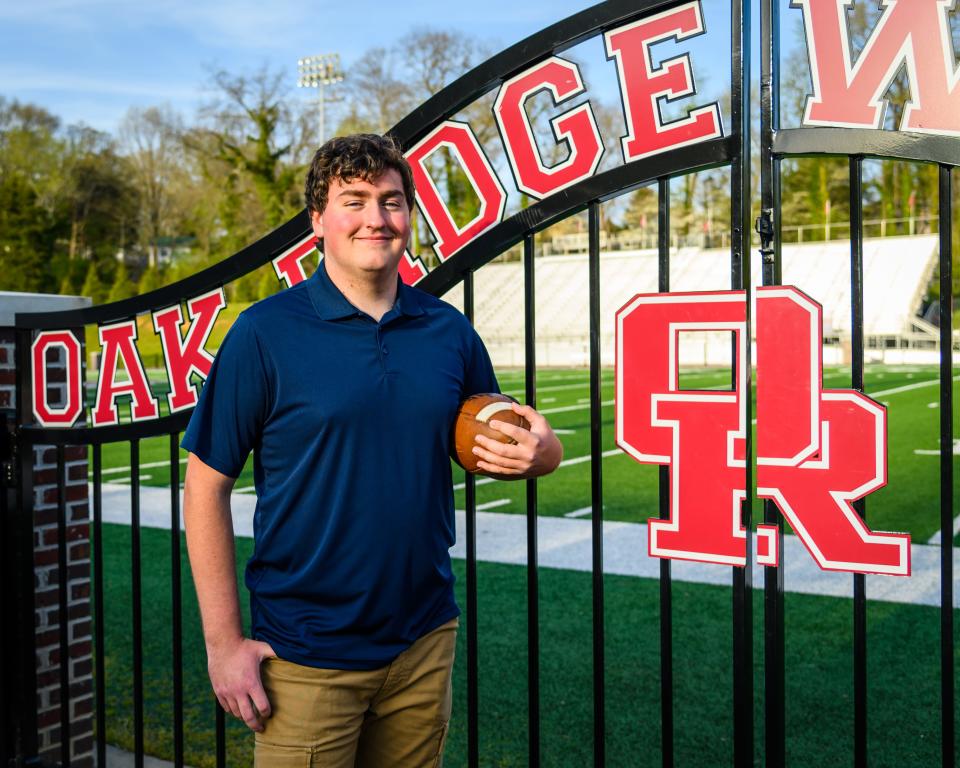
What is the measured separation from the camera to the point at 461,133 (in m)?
2.87

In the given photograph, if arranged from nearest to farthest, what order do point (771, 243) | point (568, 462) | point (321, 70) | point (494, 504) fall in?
point (771, 243) < point (494, 504) < point (568, 462) < point (321, 70)

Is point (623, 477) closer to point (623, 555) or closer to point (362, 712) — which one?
point (623, 555)

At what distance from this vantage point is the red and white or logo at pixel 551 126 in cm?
263

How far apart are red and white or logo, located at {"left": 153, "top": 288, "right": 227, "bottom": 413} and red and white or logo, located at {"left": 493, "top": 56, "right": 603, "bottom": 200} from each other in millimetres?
1158

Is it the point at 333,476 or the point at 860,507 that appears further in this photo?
the point at 860,507

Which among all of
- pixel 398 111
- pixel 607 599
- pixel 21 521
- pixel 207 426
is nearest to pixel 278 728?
pixel 207 426

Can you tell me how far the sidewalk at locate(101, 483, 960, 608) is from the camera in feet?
20.2

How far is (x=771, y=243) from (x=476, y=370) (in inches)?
32.5

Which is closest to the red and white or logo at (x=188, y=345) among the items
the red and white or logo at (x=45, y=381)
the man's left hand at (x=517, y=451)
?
the red and white or logo at (x=45, y=381)

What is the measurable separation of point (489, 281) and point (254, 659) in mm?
44451

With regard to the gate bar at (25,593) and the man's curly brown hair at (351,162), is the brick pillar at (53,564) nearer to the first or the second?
the gate bar at (25,593)

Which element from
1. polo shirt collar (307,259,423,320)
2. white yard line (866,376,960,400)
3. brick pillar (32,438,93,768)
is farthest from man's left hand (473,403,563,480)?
white yard line (866,376,960,400)

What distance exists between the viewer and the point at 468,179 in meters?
2.80

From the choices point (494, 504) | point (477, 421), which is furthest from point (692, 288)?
point (477, 421)
